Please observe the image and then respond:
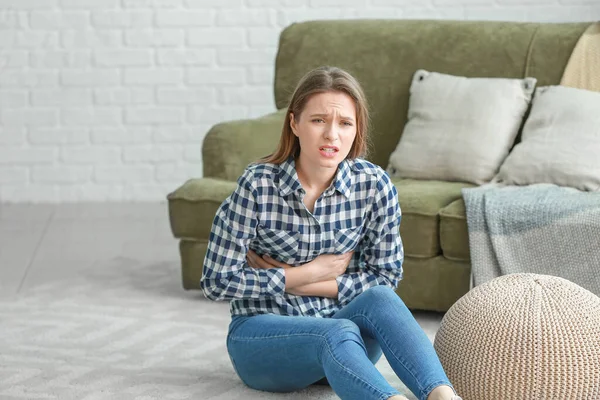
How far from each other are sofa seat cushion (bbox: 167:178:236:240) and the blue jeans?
0.96m

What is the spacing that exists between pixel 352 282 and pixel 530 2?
2805mm

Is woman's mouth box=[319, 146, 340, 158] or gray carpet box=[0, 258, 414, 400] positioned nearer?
woman's mouth box=[319, 146, 340, 158]

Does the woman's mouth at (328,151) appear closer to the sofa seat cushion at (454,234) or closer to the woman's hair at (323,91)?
the woman's hair at (323,91)

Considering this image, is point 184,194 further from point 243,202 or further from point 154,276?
point 243,202

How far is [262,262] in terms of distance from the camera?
226 centimetres

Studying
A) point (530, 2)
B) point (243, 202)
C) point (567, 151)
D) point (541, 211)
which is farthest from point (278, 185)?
point (530, 2)

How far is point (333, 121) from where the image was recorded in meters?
2.13

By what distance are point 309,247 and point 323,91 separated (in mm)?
334

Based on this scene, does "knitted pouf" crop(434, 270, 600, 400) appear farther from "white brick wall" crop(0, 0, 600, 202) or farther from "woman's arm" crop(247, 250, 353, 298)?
"white brick wall" crop(0, 0, 600, 202)

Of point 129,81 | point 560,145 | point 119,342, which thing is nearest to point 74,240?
point 129,81

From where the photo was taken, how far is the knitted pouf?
6.49ft

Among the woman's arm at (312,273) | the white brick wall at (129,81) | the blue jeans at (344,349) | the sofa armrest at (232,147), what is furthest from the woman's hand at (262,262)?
the white brick wall at (129,81)

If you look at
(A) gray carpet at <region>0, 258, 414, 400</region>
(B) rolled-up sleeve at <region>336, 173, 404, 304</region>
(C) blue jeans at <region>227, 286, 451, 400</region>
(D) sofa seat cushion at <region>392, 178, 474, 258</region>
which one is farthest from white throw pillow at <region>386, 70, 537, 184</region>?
(C) blue jeans at <region>227, 286, 451, 400</region>

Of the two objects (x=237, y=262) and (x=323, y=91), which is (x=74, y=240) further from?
(x=323, y=91)
